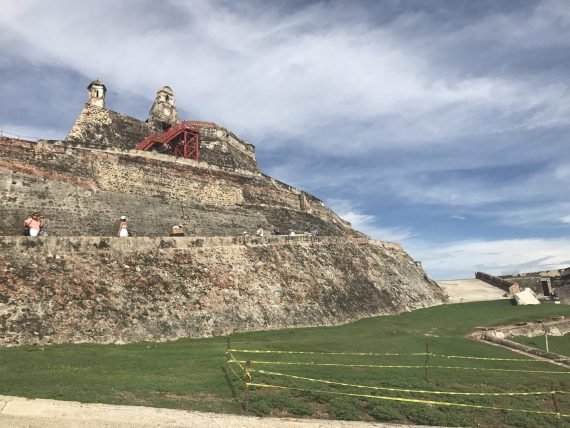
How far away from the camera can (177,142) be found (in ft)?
112

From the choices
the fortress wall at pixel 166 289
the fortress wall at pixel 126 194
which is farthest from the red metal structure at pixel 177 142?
the fortress wall at pixel 166 289

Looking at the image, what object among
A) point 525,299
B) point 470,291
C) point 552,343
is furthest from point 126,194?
point 470,291

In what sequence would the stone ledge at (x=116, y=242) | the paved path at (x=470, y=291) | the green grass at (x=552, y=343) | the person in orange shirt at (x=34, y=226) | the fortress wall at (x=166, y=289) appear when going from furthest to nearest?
the paved path at (x=470, y=291)
the green grass at (x=552, y=343)
the person in orange shirt at (x=34, y=226)
the stone ledge at (x=116, y=242)
the fortress wall at (x=166, y=289)

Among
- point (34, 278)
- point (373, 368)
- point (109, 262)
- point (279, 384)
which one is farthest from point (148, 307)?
point (373, 368)

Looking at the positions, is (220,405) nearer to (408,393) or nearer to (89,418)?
(89,418)

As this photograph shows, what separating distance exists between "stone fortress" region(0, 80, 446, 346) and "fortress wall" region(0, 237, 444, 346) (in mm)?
46

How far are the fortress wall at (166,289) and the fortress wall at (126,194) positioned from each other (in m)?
4.04

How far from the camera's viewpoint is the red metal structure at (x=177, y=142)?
108 ft

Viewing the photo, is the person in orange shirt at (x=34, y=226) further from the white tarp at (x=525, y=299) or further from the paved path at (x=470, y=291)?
the white tarp at (x=525, y=299)

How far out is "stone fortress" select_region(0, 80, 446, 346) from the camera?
1437 centimetres

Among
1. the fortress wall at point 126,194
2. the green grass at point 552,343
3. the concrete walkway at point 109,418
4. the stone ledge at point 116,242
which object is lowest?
the green grass at point 552,343

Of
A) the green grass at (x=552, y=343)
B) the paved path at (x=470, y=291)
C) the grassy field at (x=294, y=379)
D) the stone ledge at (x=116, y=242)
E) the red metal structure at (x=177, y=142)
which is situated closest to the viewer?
the grassy field at (x=294, y=379)

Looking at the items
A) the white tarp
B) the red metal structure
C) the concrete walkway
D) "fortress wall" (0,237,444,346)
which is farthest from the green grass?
the red metal structure

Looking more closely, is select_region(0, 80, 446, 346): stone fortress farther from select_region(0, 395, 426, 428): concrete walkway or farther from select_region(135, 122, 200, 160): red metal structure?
select_region(0, 395, 426, 428): concrete walkway
